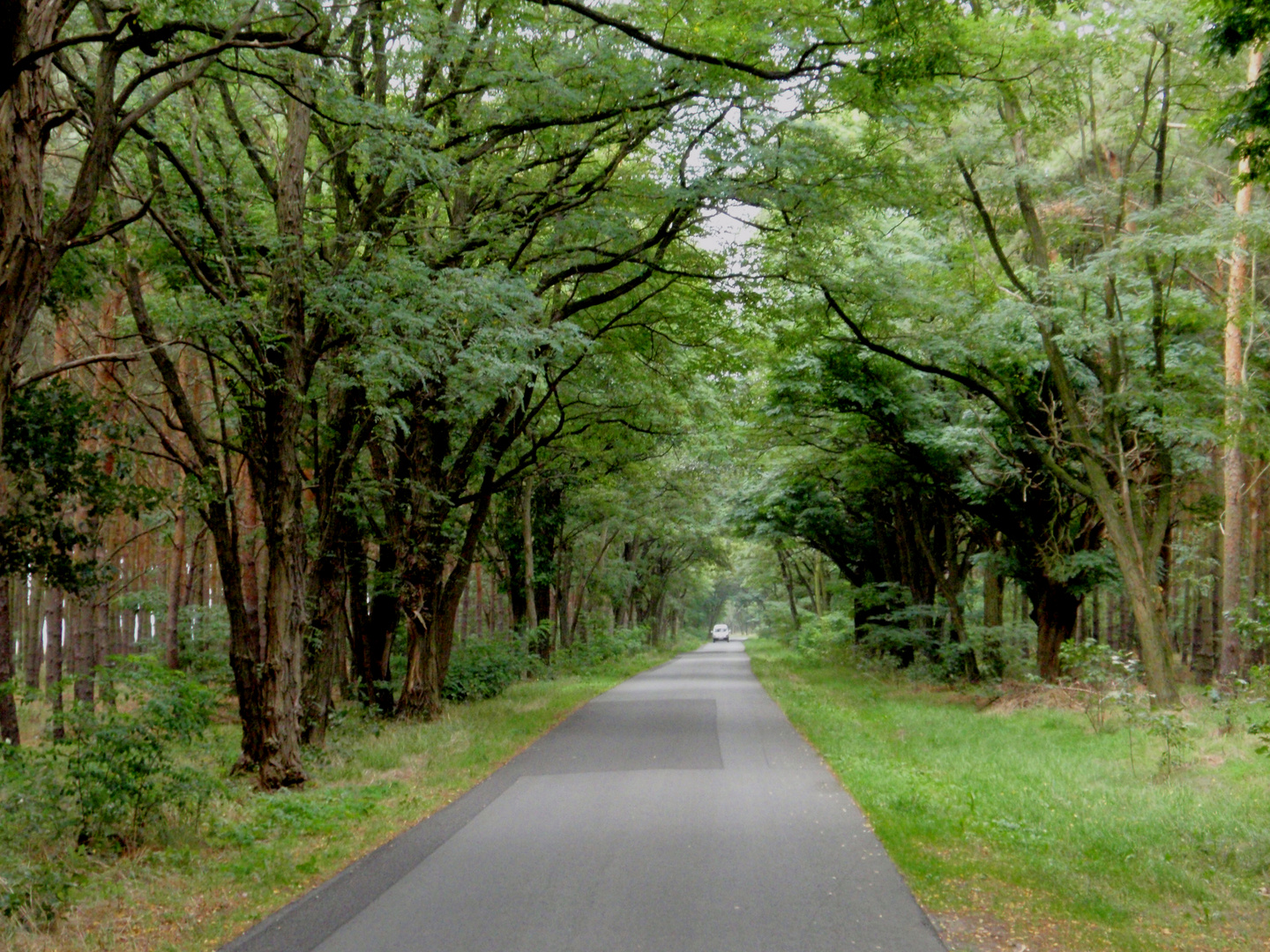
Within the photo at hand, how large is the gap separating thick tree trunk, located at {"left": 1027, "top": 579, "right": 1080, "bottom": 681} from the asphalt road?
11.1 metres

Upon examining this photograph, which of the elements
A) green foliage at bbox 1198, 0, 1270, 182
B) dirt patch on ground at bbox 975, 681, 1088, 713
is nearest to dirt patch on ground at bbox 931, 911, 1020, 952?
green foliage at bbox 1198, 0, 1270, 182

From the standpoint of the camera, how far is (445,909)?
6164 mm

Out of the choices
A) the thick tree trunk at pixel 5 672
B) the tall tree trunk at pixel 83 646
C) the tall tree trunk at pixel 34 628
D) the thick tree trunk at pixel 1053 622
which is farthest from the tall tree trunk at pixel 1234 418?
the tall tree trunk at pixel 34 628

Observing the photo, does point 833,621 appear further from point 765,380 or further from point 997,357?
point 997,357

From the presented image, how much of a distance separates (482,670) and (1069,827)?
15.4 metres

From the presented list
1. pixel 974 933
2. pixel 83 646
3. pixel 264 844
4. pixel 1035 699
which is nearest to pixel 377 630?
pixel 83 646

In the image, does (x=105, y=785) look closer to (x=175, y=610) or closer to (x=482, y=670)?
(x=175, y=610)

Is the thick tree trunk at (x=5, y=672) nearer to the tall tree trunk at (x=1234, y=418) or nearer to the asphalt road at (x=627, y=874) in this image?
the asphalt road at (x=627, y=874)

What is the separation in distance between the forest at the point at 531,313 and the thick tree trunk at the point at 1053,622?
3.2 inches

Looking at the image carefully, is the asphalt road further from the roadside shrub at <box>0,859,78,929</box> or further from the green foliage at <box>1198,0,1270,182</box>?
the green foliage at <box>1198,0,1270,182</box>

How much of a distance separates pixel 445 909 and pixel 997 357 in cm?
1510

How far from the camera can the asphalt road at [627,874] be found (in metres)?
5.63

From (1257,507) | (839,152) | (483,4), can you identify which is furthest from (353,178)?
(1257,507)

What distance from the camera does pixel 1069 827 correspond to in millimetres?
8680
